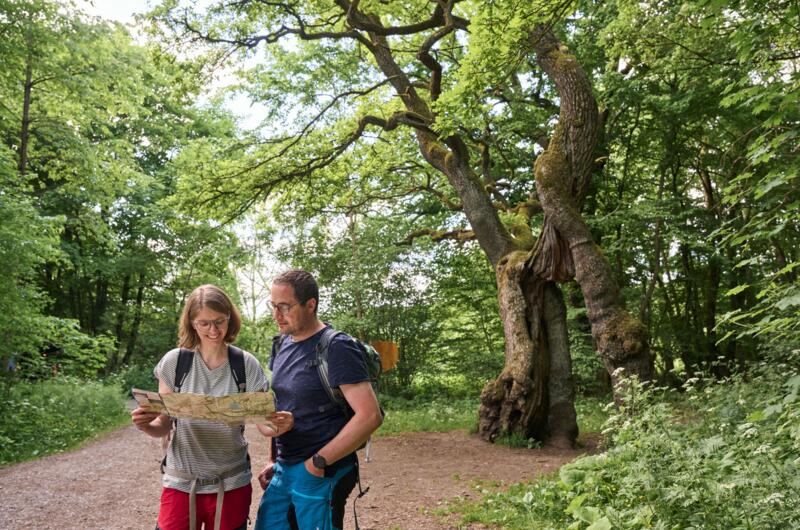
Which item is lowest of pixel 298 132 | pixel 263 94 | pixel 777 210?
pixel 777 210

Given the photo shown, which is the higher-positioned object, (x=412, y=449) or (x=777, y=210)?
(x=777, y=210)

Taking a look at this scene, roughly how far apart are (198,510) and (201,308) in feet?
2.87

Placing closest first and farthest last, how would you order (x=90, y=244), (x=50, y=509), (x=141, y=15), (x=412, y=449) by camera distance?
(x=50, y=509)
(x=412, y=449)
(x=141, y=15)
(x=90, y=244)

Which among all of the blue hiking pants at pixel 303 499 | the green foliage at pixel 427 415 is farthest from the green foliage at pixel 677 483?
the green foliage at pixel 427 415

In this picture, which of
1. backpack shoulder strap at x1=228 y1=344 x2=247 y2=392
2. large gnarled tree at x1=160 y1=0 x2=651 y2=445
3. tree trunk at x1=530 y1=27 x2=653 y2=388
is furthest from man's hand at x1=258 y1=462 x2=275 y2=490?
tree trunk at x1=530 y1=27 x2=653 y2=388

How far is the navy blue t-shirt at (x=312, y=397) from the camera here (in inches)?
94.8

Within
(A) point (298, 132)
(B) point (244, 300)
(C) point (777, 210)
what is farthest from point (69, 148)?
(B) point (244, 300)

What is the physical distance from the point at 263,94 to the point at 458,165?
495cm

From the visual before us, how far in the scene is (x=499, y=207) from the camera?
533 inches

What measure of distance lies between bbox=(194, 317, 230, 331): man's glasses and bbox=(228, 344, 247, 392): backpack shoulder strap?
0.39 ft

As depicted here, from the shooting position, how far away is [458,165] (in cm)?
1141

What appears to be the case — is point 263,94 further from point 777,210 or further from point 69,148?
point 777,210

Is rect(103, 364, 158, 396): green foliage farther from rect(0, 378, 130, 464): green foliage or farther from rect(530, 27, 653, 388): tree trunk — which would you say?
rect(530, 27, 653, 388): tree trunk

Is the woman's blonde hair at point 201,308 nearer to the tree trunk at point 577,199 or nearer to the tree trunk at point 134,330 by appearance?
the tree trunk at point 577,199
